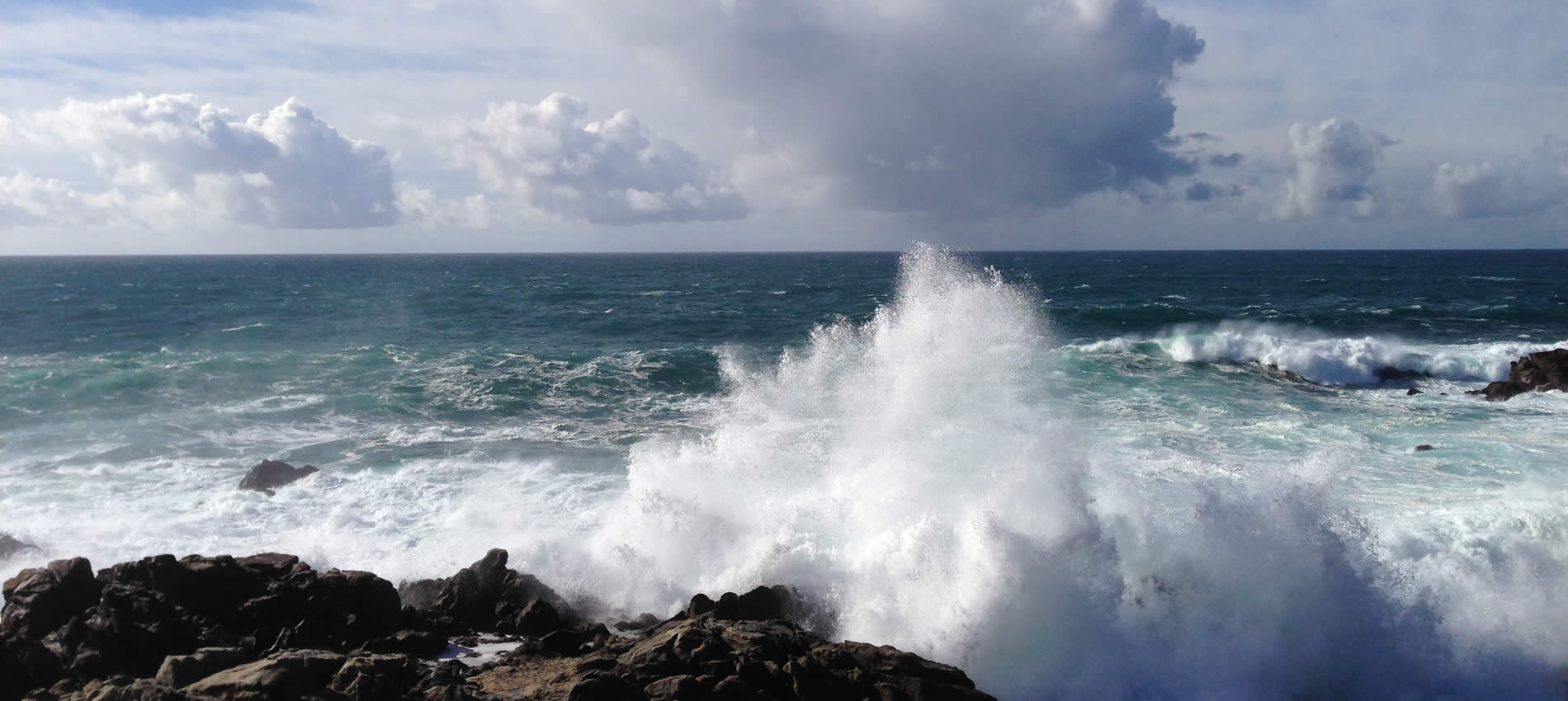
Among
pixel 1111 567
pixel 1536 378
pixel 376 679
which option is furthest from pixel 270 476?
pixel 1536 378

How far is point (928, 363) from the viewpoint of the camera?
1770 centimetres

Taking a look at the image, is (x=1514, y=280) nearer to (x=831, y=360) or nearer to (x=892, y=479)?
(x=831, y=360)

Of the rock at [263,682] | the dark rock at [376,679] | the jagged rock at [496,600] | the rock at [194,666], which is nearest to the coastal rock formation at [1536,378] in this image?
the jagged rock at [496,600]

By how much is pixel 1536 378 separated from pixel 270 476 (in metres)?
29.1

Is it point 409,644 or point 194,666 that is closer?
point 194,666

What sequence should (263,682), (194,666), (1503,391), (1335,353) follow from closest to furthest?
(263,682)
(194,666)
(1503,391)
(1335,353)

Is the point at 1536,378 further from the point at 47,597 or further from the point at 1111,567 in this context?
the point at 47,597

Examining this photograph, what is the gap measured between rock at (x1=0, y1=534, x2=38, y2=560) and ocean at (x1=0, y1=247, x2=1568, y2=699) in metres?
0.26

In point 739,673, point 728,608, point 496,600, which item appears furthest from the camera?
point 496,600

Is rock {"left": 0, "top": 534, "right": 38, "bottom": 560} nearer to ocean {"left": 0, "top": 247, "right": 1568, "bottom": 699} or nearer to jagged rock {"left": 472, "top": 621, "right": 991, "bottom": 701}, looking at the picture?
ocean {"left": 0, "top": 247, "right": 1568, "bottom": 699}

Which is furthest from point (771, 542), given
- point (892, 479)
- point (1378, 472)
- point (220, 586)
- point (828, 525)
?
point (1378, 472)

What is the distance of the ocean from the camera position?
10312mm

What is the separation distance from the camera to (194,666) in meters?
7.78

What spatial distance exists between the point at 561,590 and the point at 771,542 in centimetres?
284
